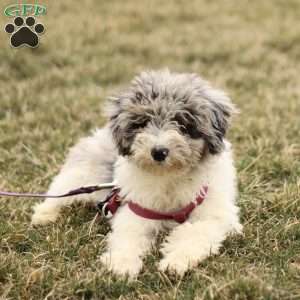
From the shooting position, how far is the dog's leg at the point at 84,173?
5.17 metres

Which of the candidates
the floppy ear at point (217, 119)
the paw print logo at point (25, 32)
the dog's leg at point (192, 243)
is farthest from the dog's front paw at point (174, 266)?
the paw print logo at point (25, 32)

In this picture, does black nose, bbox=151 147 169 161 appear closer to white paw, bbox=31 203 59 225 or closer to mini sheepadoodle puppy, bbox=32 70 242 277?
mini sheepadoodle puppy, bbox=32 70 242 277

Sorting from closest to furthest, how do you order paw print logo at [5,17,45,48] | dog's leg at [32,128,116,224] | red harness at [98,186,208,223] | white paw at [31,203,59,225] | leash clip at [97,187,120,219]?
red harness at [98,186,208,223], leash clip at [97,187,120,219], white paw at [31,203,59,225], dog's leg at [32,128,116,224], paw print logo at [5,17,45,48]

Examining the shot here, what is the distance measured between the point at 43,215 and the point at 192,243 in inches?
52.6

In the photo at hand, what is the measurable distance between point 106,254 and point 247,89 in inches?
188

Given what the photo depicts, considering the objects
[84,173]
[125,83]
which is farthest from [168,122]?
[125,83]

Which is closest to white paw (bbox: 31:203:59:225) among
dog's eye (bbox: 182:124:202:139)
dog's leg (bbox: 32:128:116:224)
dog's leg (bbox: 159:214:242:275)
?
dog's leg (bbox: 32:128:116:224)

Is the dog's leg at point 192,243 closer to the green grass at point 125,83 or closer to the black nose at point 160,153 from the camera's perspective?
the green grass at point 125,83

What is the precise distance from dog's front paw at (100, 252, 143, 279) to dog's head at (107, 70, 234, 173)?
59 cm

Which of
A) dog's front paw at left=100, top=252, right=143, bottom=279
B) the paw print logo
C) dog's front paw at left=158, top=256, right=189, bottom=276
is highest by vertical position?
the paw print logo

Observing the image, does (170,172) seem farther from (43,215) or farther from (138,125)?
(43,215)

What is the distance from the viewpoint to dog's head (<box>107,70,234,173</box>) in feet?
13.6

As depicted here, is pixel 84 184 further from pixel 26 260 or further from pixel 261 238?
pixel 261 238

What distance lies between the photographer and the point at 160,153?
4.09m
